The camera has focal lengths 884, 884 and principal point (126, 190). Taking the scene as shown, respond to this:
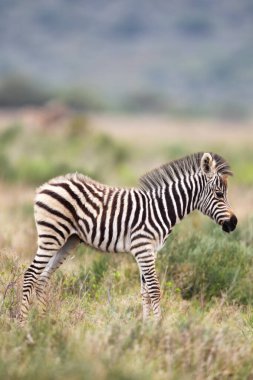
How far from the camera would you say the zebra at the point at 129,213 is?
8406 millimetres

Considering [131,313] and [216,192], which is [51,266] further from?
[216,192]

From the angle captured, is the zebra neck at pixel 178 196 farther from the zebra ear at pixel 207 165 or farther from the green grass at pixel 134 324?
the green grass at pixel 134 324

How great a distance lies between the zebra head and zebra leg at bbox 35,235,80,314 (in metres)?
1.39

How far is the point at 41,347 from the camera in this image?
660 centimetres

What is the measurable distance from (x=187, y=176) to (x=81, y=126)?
2551 centimetres

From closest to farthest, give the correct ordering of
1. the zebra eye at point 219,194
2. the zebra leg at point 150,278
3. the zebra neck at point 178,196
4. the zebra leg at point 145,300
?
the zebra leg at point 150,278 → the zebra leg at point 145,300 → the zebra neck at point 178,196 → the zebra eye at point 219,194

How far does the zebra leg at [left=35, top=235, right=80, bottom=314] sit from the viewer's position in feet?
28.1

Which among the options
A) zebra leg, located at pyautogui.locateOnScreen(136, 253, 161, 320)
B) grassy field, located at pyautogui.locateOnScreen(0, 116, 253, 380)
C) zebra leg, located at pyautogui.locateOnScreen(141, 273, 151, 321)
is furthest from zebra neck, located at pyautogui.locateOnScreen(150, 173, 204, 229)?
grassy field, located at pyautogui.locateOnScreen(0, 116, 253, 380)

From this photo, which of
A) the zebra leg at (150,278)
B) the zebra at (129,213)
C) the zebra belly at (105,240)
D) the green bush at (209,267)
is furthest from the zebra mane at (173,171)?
the green bush at (209,267)

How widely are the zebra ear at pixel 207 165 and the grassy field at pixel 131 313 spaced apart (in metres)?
1.25

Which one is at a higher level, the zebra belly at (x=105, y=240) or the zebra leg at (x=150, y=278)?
the zebra belly at (x=105, y=240)

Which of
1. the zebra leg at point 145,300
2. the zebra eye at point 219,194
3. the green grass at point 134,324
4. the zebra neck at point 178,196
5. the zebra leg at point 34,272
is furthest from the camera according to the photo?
the zebra eye at point 219,194

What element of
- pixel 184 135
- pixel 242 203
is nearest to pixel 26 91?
pixel 184 135

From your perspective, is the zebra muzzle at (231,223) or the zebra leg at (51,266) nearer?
the zebra leg at (51,266)
